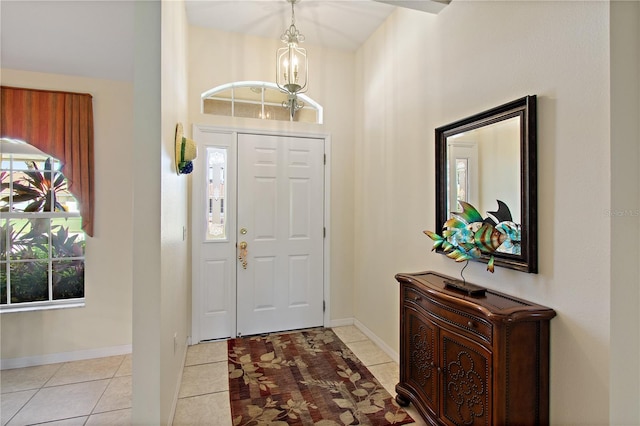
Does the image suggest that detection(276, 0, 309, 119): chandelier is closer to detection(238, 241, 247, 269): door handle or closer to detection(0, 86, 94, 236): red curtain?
detection(238, 241, 247, 269): door handle

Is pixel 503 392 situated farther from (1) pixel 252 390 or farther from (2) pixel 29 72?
(2) pixel 29 72

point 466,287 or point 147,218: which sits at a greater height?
point 147,218

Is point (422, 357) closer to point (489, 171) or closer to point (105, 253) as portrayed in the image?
point (489, 171)

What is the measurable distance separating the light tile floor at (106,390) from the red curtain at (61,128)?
46.8 inches

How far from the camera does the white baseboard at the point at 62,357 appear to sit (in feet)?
8.54

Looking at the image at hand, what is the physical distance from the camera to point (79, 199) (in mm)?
2736

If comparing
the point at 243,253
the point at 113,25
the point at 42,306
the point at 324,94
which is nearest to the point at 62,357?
the point at 42,306

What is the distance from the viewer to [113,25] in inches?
90.6

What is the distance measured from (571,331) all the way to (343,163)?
260 cm

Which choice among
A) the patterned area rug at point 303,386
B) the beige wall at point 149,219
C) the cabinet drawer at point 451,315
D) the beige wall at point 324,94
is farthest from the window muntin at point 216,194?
the cabinet drawer at point 451,315

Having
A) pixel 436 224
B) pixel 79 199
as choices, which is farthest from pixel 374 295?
pixel 79 199

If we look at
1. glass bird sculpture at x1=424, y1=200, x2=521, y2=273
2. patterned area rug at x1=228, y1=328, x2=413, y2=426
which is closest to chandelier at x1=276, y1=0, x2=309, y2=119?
glass bird sculpture at x1=424, y1=200, x2=521, y2=273

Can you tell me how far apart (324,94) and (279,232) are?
1.65 meters

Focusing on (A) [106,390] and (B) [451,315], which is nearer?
(B) [451,315]
